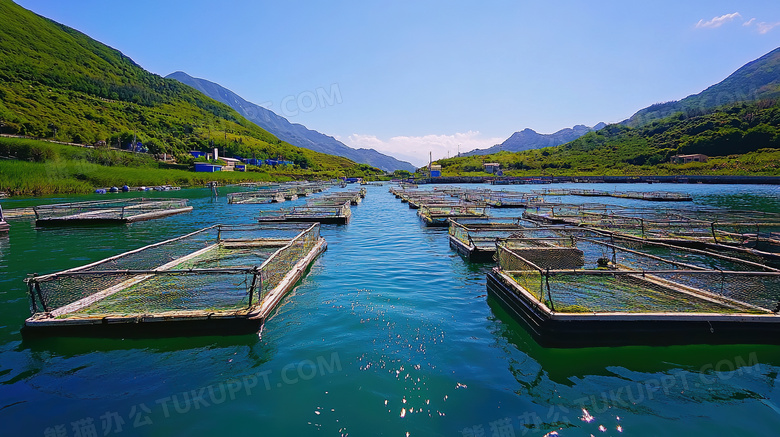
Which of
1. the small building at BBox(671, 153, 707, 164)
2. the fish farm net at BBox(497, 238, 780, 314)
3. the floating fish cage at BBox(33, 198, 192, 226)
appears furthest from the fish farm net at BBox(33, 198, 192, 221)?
the small building at BBox(671, 153, 707, 164)

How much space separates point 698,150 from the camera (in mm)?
151000

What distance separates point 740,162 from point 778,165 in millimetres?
13348

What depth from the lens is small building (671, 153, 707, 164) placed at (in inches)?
5625

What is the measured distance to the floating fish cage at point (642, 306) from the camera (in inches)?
296

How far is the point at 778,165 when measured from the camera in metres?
117

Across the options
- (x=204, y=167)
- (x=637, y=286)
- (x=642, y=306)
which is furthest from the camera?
(x=204, y=167)

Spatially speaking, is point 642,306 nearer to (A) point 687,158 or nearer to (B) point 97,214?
(B) point 97,214

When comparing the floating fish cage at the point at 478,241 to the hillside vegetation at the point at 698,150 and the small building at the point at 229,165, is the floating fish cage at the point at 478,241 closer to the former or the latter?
the small building at the point at 229,165

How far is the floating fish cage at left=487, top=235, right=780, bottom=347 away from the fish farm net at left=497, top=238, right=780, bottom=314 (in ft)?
0.06

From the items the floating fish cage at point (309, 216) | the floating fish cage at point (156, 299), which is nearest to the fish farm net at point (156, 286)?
the floating fish cage at point (156, 299)

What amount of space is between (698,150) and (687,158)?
34.0ft

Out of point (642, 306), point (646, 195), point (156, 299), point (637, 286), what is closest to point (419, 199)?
point (637, 286)

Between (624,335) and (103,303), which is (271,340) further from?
(624,335)

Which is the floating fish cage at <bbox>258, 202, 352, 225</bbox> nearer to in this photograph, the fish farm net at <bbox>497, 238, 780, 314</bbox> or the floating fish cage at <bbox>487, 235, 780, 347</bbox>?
the fish farm net at <bbox>497, 238, 780, 314</bbox>
